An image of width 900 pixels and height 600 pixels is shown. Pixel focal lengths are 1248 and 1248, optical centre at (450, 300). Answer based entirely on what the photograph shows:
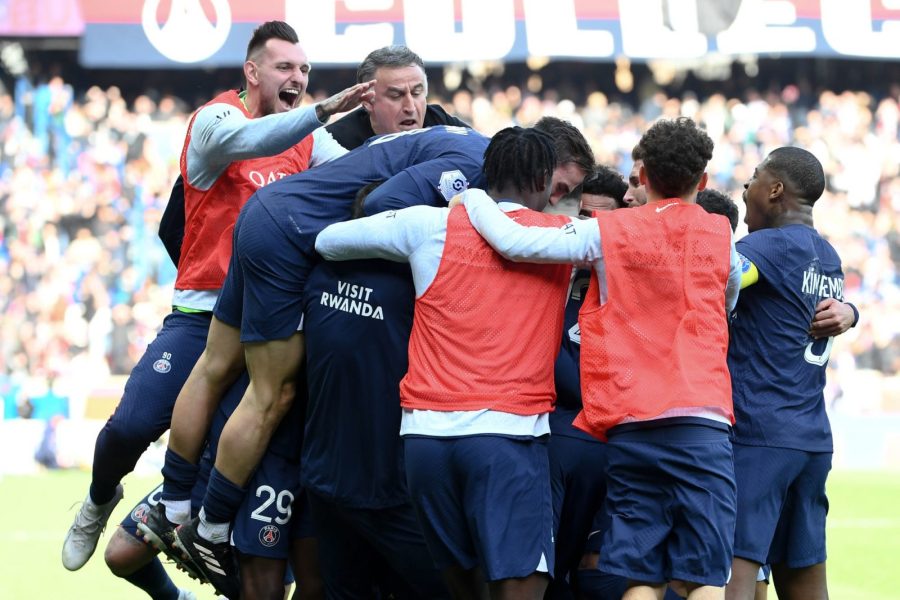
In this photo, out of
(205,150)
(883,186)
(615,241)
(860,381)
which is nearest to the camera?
(615,241)

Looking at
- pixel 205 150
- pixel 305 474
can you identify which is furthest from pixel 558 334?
pixel 205 150

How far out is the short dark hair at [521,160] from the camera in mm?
4172

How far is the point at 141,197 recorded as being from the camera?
55.0 ft

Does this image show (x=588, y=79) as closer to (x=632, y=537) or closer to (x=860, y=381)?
(x=860, y=381)

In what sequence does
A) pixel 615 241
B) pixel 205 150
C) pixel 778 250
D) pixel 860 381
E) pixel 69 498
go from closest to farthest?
pixel 615 241
pixel 778 250
pixel 205 150
pixel 69 498
pixel 860 381

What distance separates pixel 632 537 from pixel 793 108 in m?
15.3

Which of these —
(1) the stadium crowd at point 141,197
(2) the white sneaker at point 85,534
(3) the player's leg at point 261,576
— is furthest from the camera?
(1) the stadium crowd at point 141,197

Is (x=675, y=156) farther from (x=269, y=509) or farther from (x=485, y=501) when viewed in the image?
(x=269, y=509)

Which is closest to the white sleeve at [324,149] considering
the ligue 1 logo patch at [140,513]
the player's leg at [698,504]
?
the ligue 1 logo patch at [140,513]

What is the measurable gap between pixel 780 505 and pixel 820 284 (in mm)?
892

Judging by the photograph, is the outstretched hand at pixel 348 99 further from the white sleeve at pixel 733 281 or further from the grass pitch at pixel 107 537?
the grass pitch at pixel 107 537

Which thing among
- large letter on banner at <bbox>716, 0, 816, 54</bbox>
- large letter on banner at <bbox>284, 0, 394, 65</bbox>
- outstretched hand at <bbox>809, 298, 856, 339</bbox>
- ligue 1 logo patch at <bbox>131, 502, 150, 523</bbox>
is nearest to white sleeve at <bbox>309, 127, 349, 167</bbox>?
ligue 1 logo patch at <bbox>131, 502, 150, 523</bbox>

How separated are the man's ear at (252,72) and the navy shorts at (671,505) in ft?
8.73

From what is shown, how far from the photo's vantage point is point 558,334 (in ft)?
13.8
